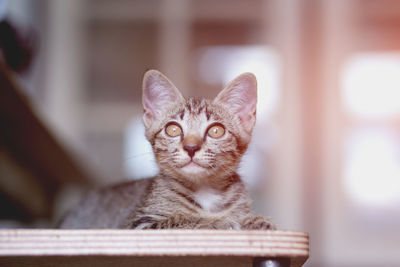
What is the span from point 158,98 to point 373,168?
282 centimetres

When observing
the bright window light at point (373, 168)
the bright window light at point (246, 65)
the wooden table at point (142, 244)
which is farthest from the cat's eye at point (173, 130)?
the bright window light at point (373, 168)

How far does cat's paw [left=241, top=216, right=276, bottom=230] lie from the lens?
894mm

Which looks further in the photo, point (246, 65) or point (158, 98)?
point (246, 65)

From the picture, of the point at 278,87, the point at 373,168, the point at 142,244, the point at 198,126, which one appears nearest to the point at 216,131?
the point at 198,126

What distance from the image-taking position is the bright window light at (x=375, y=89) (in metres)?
3.70

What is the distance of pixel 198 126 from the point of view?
3.59ft

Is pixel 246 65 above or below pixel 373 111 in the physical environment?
above

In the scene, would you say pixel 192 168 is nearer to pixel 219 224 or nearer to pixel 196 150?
pixel 196 150

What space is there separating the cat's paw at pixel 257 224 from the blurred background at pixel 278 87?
2.61 meters

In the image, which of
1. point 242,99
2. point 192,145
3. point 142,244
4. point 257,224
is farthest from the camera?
point 242,99

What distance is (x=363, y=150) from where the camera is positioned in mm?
3699

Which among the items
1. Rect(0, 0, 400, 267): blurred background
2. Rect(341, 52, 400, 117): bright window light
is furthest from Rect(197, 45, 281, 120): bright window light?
Rect(341, 52, 400, 117): bright window light

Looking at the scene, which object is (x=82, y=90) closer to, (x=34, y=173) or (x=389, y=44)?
(x=34, y=173)

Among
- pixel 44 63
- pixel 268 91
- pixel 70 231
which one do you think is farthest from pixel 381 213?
pixel 70 231
